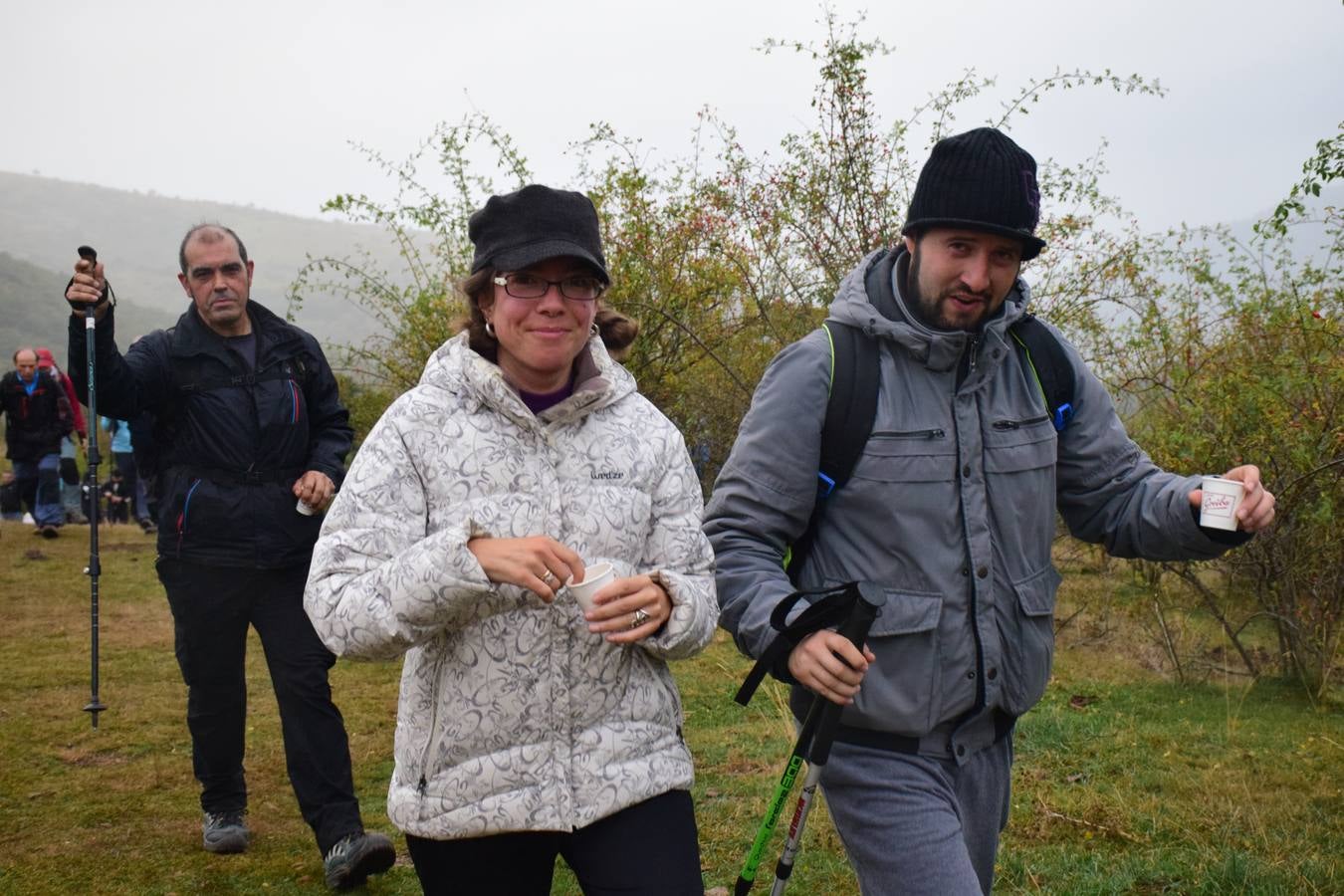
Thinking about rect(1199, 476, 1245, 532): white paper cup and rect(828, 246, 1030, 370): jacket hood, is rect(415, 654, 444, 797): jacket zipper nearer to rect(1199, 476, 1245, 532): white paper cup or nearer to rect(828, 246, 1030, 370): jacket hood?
rect(828, 246, 1030, 370): jacket hood

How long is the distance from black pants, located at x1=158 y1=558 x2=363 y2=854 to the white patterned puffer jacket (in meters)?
2.36

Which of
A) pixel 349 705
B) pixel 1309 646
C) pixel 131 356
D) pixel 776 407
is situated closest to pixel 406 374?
pixel 349 705

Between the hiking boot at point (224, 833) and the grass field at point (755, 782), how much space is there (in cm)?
6

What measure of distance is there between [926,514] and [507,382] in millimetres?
988

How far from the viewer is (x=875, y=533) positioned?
9.21ft

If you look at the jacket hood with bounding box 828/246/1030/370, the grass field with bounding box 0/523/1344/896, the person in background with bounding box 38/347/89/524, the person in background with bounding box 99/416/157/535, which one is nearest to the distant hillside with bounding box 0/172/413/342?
the person in background with bounding box 99/416/157/535

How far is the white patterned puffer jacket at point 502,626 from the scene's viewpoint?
2545mm

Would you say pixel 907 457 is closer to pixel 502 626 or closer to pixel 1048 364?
pixel 1048 364

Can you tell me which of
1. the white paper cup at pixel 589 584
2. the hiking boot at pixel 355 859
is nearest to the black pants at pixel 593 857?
the white paper cup at pixel 589 584

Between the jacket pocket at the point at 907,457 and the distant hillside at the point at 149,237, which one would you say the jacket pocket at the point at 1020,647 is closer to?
the jacket pocket at the point at 907,457

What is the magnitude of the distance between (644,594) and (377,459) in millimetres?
633

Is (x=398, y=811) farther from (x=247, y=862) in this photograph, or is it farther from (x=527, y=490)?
(x=247, y=862)

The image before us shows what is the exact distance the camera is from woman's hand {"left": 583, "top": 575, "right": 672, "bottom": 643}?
→ 2434 millimetres

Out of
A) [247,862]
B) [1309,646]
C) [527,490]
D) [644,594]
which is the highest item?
[527,490]
